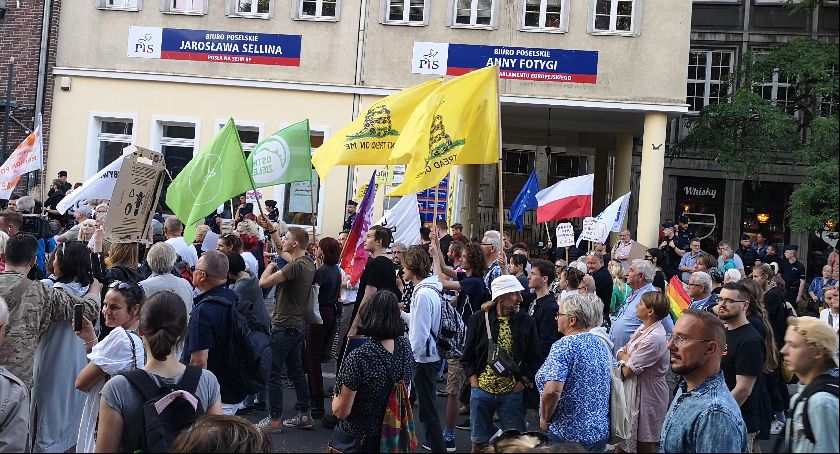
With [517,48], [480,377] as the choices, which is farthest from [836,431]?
[517,48]

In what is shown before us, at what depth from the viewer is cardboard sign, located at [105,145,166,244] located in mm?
9828

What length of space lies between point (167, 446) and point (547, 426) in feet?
9.70

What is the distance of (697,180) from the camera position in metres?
31.3

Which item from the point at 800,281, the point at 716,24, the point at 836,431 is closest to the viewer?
the point at 836,431

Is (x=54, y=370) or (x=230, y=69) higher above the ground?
(x=230, y=69)

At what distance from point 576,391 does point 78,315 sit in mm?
3144

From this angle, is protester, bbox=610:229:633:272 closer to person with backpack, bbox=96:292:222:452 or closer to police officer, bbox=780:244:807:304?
police officer, bbox=780:244:807:304

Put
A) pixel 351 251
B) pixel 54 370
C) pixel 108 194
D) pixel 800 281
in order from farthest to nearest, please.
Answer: pixel 800 281, pixel 108 194, pixel 351 251, pixel 54 370

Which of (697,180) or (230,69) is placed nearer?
(230,69)

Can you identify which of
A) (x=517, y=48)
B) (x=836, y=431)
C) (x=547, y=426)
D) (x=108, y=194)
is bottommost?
(x=547, y=426)

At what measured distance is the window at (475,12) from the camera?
75.8 ft

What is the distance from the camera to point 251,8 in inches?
928

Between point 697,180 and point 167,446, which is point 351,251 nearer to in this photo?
point 167,446

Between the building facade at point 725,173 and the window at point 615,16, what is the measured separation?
6326 mm
